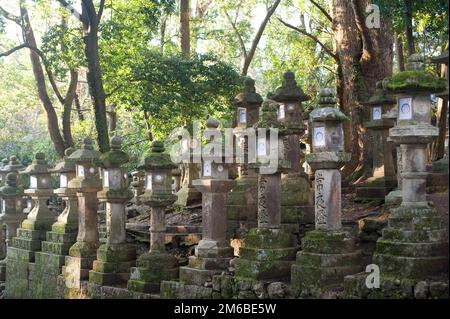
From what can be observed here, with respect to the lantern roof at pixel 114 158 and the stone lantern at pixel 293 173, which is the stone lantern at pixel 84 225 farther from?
the stone lantern at pixel 293 173

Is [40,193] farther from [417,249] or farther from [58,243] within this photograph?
[417,249]

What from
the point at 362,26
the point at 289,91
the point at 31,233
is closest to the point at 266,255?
the point at 289,91

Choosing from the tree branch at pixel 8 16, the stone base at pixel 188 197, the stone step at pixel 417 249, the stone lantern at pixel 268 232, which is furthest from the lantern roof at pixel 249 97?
the tree branch at pixel 8 16

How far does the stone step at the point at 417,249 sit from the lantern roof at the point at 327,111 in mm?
1864

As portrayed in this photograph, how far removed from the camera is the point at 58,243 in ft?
43.7

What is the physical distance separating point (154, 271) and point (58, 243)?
3.47 metres

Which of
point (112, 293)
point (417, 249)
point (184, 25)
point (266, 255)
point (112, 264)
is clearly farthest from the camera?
point (184, 25)

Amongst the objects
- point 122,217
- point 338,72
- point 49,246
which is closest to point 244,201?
point 122,217

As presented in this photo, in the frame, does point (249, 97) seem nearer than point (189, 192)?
Yes

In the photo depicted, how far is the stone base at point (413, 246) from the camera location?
7.58 metres

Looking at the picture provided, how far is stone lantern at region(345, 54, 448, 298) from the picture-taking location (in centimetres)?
759

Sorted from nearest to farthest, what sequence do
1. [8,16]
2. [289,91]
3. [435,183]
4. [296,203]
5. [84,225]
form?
[435,183] < [296,203] < [289,91] < [84,225] < [8,16]

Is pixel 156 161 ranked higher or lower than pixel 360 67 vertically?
lower
